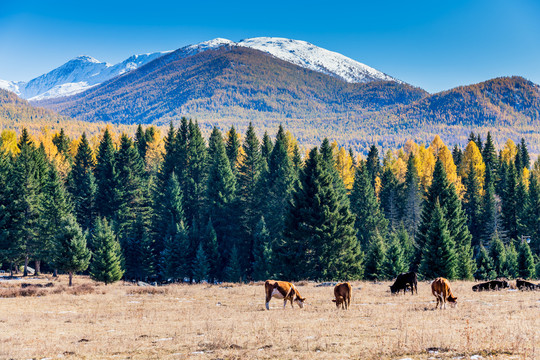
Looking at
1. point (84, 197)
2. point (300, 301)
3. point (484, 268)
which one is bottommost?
point (484, 268)

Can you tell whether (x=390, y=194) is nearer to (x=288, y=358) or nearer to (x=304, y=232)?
(x=304, y=232)

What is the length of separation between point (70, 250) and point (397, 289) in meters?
31.4

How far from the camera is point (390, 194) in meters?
86.4

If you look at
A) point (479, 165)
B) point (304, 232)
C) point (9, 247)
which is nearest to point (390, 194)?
point (479, 165)

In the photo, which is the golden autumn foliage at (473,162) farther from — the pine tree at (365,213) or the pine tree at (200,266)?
the pine tree at (200,266)

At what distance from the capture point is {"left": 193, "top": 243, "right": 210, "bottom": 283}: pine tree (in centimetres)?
6444

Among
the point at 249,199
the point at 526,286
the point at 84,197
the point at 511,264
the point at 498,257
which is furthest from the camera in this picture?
the point at 84,197

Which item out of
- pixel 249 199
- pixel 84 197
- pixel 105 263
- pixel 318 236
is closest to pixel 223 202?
pixel 249 199

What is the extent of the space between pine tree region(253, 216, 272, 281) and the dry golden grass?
32399mm

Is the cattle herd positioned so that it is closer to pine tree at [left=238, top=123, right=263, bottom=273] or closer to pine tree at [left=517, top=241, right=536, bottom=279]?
pine tree at [left=517, top=241, right=536, bottom=279]

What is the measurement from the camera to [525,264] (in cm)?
5456

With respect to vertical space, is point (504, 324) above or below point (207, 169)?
below

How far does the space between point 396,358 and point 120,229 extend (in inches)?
2532

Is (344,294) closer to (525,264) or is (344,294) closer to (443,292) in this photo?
(443,292)
